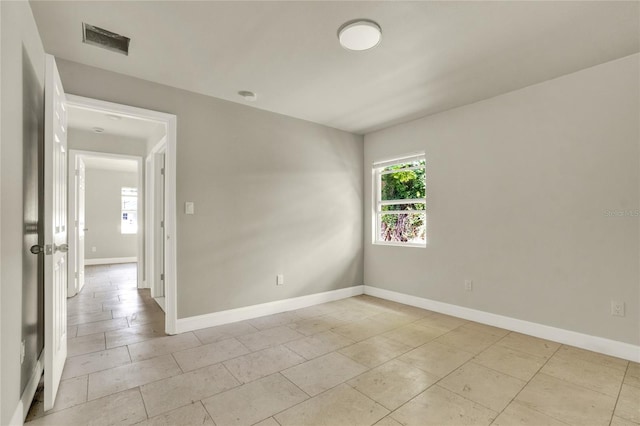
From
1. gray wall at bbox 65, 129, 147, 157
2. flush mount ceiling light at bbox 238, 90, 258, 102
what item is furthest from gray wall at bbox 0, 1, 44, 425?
gray wall at bbox 65, 129, 147, 157

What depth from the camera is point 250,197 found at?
3707 millimetres

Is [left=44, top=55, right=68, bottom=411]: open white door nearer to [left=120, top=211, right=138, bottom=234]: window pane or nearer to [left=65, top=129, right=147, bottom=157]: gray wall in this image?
[left=65, top=129, right=147, bottom=157]: gray wall

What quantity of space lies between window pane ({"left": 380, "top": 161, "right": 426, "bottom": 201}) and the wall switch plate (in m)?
2.73

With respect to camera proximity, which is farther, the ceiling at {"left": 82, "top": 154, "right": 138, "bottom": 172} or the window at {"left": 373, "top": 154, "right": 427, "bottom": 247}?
the ceiling at {"left": 82, "top": 154, "right": 138, "bottom": 172}

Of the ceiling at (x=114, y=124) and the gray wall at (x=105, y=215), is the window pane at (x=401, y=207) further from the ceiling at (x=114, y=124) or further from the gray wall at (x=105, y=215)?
the gray wall at (x=105, y=215)

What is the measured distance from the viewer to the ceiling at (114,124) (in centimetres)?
395

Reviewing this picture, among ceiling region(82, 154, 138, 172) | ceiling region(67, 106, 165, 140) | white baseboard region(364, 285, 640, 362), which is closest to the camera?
white baseboard region(364, 285, 640, 362)

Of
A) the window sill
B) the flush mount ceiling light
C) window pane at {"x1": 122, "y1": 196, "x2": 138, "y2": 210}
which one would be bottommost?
the window sill

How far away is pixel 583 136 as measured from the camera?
9.20 feet

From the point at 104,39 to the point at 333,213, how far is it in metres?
3.13

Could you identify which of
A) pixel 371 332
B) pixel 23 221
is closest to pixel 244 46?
pixel 23 221

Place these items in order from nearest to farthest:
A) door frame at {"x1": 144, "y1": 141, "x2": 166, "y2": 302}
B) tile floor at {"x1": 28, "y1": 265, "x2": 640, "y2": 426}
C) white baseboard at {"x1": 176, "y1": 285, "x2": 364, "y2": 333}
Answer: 1. tile floor at {"x1": 28, "y1": 265, "x2": 640, "y2": 426}
2. white baseboard at {"x1": 176, "y1": 285, "x2": 364, "y2": 333}
3. door frame at {"x1": 144, "y1": 141, "x2": 166, "y2": 302}

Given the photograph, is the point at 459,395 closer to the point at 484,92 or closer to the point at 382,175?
the point at 484,92

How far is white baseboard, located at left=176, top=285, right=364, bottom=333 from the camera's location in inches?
128
